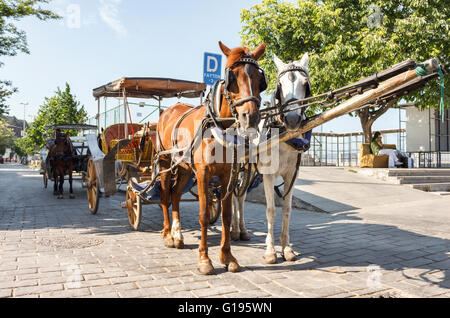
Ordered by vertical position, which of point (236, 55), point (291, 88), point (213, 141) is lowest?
point (213, 141)

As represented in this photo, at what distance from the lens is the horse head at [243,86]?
10.8 feet

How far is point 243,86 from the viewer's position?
343 cm

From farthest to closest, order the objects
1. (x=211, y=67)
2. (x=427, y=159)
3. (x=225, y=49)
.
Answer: (x=427, y=159) < (x=211, y=67) < (x=225, y=49)

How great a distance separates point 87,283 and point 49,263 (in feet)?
3.28

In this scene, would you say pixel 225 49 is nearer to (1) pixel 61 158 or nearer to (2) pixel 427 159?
(1) pixel 61 158

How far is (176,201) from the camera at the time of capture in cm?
561

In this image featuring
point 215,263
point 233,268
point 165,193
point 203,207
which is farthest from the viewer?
point 165,193

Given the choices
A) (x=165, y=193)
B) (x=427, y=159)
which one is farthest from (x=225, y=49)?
(x=427, y=159)

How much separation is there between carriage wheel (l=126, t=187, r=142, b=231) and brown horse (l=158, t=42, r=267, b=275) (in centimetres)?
68

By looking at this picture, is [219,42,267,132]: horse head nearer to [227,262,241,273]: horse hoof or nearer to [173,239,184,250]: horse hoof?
[227,262,241,273]: horse hoof

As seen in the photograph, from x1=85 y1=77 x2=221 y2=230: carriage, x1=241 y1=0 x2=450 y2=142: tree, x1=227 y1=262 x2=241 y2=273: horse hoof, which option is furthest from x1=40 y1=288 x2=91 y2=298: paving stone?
x1=241 y1=0 x2=450 y2=142: tree

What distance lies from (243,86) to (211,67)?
4.88m

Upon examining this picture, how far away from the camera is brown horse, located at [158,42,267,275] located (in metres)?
3.42
